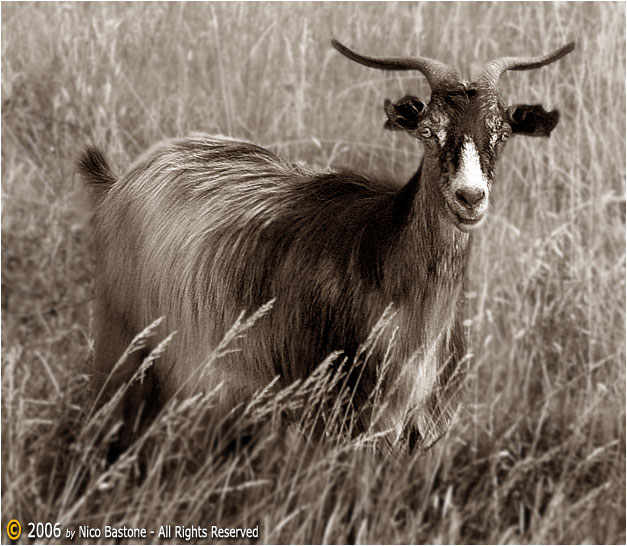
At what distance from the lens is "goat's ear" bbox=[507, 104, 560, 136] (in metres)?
3.99

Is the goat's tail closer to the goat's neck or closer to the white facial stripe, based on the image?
Result: the goat's neck

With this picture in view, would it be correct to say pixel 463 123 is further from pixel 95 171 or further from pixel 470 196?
pixel 95 171

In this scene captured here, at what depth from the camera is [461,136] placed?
3758 mm

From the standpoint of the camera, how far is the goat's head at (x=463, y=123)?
3.70m

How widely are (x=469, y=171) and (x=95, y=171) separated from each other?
2.09m

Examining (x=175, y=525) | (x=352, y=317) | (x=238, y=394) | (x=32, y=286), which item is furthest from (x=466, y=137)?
(x=32, y=286)

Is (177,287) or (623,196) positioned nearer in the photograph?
(177,287)

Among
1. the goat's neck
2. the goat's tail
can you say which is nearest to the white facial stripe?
the goat's neck

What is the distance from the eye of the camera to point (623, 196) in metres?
5.63

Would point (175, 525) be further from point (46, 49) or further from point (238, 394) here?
point (46, 49)

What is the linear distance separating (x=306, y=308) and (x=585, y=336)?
5.36ft

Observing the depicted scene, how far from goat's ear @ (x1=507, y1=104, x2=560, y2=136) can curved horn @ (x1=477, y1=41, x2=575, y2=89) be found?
0.15 m

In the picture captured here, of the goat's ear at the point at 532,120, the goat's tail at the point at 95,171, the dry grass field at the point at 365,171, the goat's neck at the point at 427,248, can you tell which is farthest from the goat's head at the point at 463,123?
the goat's tail at the point at 95,171

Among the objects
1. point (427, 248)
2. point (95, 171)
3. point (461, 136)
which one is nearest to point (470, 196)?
point (461, 136)
